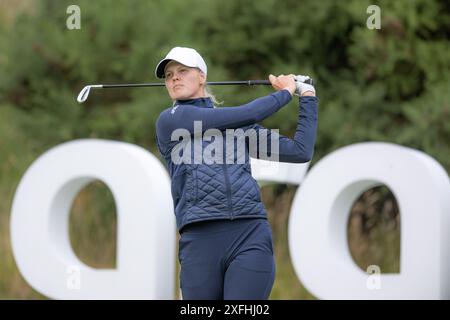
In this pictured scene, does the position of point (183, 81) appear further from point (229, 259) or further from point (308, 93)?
point (229, 259)

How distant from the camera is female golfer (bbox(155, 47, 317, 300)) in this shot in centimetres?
343

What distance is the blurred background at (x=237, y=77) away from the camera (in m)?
8.12

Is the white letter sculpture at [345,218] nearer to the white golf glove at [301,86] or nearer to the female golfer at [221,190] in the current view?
the white golf glove at [301,86]

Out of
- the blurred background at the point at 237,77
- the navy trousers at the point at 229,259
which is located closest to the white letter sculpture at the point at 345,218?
the blurred background at the point at 237,77

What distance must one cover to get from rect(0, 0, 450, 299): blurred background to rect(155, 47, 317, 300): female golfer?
385 cm

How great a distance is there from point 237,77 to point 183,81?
568 centimetres

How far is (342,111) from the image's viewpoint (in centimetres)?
851

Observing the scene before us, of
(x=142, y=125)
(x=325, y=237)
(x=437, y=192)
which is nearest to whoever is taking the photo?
(x=437, y=192)

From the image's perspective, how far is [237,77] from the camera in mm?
9273

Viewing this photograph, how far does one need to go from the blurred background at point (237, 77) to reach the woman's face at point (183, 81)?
389cm

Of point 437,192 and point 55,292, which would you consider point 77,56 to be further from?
point 437,192

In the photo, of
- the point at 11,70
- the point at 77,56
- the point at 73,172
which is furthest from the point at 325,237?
the point at 11,70

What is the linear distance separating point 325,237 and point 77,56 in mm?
4214

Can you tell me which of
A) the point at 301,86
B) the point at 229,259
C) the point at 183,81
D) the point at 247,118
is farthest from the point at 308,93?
the point at 229,259
